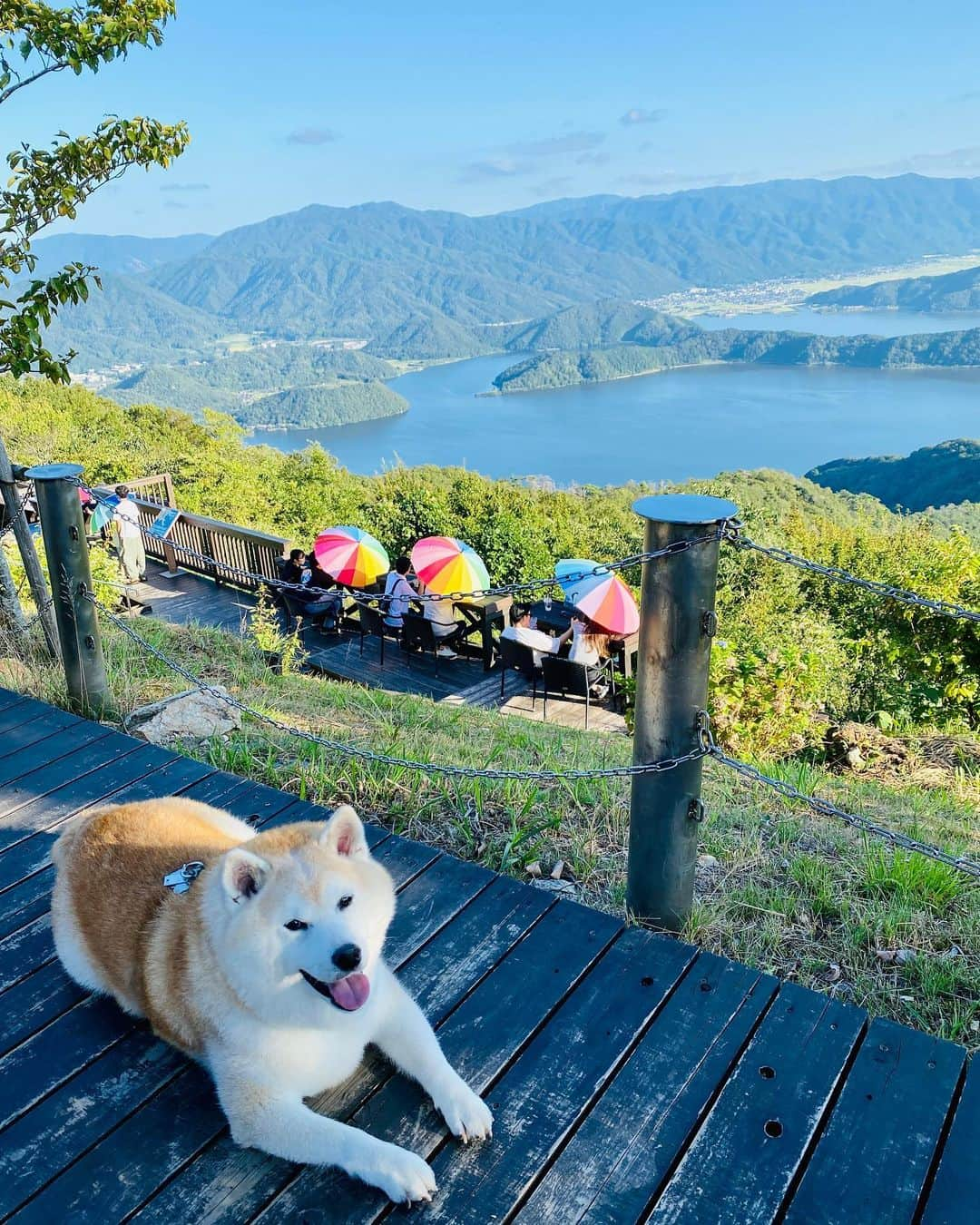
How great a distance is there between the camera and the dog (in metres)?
1.58

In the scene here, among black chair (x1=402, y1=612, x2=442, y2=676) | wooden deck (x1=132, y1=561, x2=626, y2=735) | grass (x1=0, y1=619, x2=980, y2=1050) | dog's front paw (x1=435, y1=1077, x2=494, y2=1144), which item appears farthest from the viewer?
black chair (x1=402, y1=612, x2=442, y2=676)

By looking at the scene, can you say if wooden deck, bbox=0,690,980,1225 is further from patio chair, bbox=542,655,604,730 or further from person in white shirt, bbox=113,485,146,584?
person in white shirt, bbox=113,485,146,584

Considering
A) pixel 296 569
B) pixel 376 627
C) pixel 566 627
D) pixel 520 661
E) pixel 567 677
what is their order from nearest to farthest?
pixel 567 677, pixel 520 661, pixel 376 627, pixel 566 627, pixel 296 569

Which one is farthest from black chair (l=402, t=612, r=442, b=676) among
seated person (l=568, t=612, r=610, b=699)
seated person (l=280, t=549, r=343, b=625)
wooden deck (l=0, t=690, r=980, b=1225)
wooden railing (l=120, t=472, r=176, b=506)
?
wooden deck (l=0, t=690, r=980, b=1225)

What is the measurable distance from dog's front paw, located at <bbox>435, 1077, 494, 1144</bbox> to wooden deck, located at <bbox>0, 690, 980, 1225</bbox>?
3cm

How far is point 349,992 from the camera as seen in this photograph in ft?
5.26

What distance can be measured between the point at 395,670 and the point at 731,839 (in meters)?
7.84

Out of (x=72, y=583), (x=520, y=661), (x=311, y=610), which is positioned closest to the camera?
(x=72, y=583)

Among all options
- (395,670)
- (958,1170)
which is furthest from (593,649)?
(958,1170)

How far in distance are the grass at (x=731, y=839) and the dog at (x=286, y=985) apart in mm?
1135

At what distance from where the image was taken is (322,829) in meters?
1.73

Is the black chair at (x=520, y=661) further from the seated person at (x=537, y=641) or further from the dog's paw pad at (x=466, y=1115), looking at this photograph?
the dog's paw pad at (x=466, y=1115)

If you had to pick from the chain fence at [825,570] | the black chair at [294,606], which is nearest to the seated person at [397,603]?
the black chair at [294,606]

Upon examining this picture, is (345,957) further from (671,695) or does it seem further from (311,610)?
(311,610)
